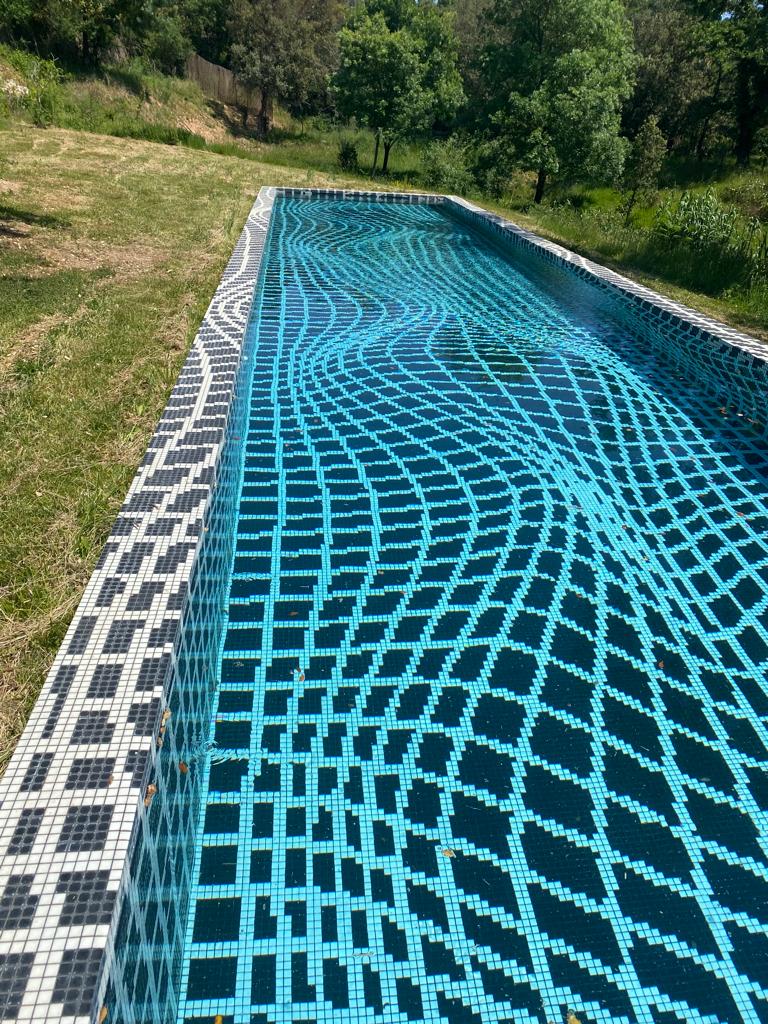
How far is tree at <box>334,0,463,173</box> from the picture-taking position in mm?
17281

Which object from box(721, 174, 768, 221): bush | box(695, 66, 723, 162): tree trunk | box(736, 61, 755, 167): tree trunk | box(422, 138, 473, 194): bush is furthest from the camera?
box(695, 66, 723, 162): tree trunk

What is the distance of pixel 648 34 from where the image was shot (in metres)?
23.0

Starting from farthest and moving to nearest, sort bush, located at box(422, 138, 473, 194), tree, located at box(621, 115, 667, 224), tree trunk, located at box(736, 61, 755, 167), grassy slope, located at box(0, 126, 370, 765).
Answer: tree trunk, located at box(736, 61, 755, 167)
bush, located at box(422, 138, 473, 194)
tree, located at box(621, 115, 667, 224)
grassy slope, located at box(0, 126, 370, 765)

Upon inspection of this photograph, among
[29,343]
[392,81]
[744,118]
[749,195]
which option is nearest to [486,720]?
[29,343]

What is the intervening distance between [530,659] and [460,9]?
39489 millimetres

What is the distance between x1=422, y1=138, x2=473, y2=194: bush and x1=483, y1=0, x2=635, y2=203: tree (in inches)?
46.5

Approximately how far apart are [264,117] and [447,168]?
37.7 feet

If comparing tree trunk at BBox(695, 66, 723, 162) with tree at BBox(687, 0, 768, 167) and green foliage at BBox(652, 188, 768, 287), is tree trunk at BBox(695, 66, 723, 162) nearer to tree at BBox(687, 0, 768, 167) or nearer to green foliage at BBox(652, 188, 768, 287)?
tree at BBox(687, 0, 768, 167)

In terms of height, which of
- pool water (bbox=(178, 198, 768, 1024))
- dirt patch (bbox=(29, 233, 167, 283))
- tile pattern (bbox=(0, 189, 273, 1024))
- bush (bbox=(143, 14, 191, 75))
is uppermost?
bush (bbox=(143, 14, 191, 75))

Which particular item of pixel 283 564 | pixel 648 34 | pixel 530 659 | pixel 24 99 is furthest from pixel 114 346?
pixel 648 34

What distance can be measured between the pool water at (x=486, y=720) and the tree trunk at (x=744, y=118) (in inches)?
794

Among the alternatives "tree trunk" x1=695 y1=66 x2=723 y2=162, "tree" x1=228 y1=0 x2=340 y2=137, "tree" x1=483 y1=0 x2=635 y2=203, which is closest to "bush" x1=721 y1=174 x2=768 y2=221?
"tree" x1=483 y1=0 x2=635 y2=203

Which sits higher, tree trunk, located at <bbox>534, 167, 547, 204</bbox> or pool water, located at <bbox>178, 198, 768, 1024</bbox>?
tree trunk, located at <bbox>534, 167, 547, 204</bbox>

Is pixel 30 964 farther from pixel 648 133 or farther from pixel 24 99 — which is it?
pixel 648 133
